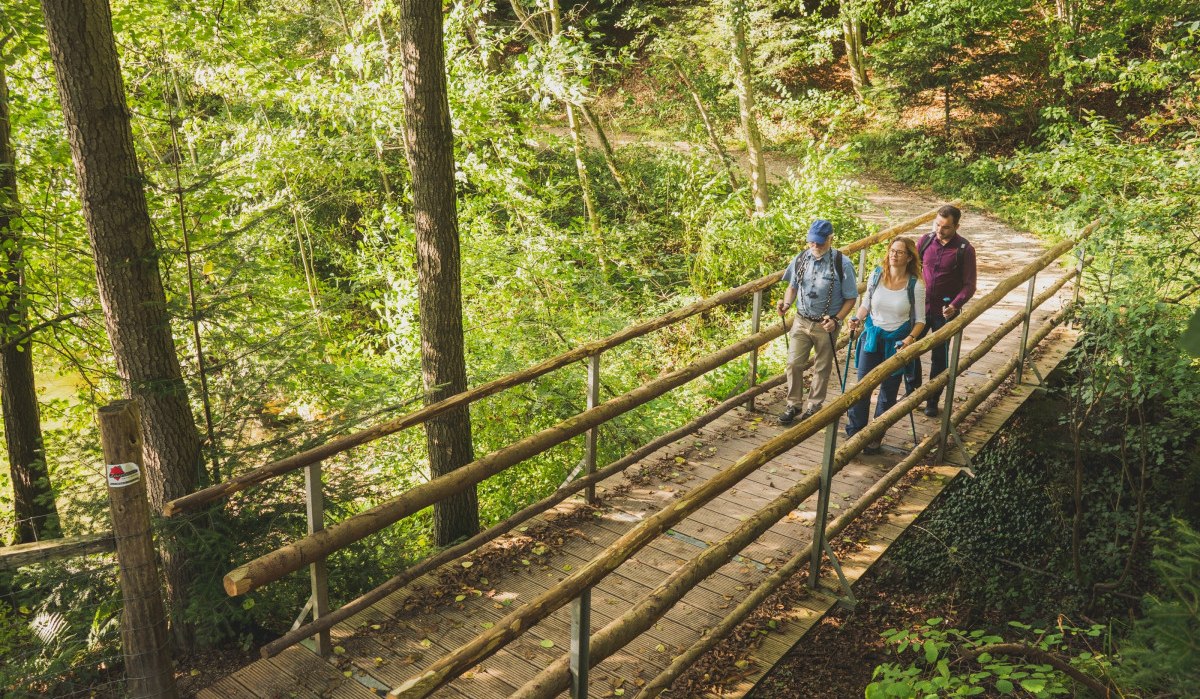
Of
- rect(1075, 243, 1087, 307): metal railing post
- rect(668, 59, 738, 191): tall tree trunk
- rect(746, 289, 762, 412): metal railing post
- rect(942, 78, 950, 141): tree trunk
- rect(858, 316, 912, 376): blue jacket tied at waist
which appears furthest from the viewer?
rect(942, 78, 950, 141): tree trunk

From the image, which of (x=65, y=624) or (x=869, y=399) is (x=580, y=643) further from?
(x=869, y=399)

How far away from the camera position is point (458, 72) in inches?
425

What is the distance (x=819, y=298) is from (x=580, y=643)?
420 cm

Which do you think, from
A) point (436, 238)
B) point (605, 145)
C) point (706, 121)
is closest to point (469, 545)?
point (436, 238)

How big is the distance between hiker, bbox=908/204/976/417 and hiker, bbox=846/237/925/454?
0.66 metres

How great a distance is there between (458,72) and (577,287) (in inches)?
141

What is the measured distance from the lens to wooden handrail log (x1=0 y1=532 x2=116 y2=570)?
4.28 meters

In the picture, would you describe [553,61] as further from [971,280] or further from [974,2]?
[974,2]

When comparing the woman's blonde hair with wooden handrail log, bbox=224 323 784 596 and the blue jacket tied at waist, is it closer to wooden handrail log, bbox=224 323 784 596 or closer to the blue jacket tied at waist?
the blue jacket tied at waist

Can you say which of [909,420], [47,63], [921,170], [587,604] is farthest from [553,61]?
[921,170]

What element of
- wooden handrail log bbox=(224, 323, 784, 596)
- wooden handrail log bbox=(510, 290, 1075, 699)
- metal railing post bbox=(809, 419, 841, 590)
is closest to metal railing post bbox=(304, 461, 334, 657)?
wooden handrail log bbox=(224, 323, 784, 596)

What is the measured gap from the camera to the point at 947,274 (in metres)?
6.89

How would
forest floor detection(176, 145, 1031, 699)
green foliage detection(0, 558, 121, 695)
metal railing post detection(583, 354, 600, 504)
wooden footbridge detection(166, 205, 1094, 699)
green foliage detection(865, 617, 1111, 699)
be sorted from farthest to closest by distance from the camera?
metal railing post detection(583, 354, 600, 504) < forest floor detection(176, 145, 1031, 699) < green foliage detection(0, 558, 121, 695) < green foliage detection(865, 617, 1111, 699) < wooden footbridge detection(166, 205, 1094, 699)

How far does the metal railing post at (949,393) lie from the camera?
588 cm
